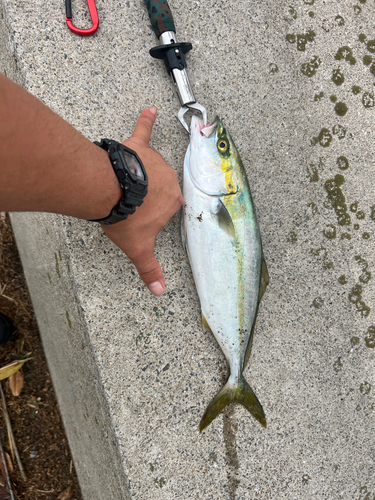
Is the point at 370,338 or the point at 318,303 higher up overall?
the point at 318,303

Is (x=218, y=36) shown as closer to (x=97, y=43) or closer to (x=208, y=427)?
(x=97, y=43)

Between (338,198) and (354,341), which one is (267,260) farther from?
(354,341)

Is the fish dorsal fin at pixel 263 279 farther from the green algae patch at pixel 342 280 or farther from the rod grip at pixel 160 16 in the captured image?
the rod grip at pixel 160 16

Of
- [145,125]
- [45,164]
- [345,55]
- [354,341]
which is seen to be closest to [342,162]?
[345,55]

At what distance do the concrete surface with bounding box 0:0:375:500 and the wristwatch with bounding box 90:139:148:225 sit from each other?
15.0 inches

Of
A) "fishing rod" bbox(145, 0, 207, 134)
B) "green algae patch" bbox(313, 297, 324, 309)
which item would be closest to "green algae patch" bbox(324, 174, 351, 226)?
"green algae patch" bbox(313, 297, 324, 309)

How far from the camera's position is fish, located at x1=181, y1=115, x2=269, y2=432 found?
5.24 feet

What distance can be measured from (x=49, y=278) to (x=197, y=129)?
3.81 ft

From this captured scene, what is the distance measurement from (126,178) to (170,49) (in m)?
0.87

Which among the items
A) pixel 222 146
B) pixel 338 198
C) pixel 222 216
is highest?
pixel 222 146

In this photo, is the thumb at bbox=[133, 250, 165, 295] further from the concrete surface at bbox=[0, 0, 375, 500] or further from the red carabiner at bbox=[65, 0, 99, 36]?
the red carabiner at bbox=[65, 0, 99, 36]

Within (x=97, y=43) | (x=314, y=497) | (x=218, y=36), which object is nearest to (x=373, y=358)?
(x=314, y=497)

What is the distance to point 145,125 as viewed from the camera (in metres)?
1.58

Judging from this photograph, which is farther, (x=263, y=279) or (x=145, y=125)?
(x=263, y=279)
